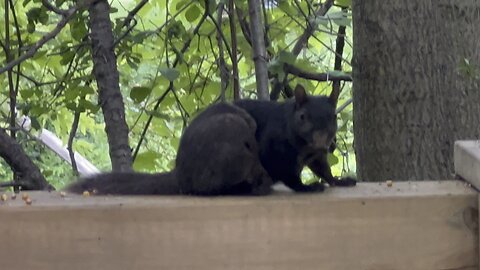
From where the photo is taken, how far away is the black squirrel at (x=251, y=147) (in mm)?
2066

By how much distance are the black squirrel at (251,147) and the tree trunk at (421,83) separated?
32 centimetres

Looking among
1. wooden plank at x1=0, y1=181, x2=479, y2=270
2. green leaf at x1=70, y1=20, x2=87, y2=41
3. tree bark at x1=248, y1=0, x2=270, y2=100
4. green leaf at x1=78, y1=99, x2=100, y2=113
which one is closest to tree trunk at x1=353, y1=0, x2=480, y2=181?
tree bark at x1=248, y1=0, x2=270, y2=100

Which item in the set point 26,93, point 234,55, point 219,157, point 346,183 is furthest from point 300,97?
point 26,93

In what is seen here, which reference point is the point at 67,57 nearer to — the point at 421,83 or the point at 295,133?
the point at 295,133

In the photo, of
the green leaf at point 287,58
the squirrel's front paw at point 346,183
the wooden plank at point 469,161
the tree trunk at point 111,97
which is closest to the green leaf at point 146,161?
the tree trunk at point 111,97

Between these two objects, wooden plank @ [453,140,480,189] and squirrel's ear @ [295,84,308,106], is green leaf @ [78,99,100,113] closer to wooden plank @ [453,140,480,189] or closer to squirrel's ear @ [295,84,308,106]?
squirrel's ear @ [295,84,308,106]

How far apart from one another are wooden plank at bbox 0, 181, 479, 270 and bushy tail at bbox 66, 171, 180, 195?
44 centimetres

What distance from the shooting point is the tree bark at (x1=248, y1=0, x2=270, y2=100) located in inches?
111

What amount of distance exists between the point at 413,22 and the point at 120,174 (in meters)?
1.10

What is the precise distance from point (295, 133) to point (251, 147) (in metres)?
0.18

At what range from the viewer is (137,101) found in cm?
311

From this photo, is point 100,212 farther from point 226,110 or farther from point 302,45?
point 302,45

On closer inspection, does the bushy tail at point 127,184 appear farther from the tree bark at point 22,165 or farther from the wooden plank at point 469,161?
the tree bark at point 22,165

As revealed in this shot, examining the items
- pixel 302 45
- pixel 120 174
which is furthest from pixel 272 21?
pixel 120 174
